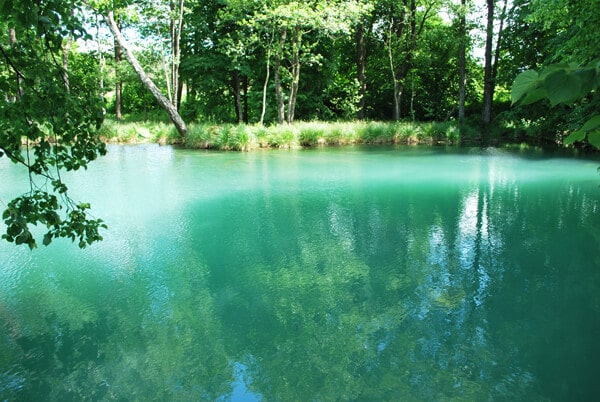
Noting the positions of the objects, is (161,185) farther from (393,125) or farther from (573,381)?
(393,125)

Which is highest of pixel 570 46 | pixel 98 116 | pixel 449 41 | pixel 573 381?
pixel 449 41

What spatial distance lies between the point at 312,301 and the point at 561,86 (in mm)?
3469

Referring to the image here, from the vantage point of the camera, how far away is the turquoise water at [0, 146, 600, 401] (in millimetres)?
3059

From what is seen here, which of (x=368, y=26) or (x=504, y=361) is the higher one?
(x=368, y=26)

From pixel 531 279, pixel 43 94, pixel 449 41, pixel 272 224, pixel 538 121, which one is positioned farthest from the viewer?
pixel 449 41

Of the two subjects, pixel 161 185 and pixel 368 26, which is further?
pixel 368 26

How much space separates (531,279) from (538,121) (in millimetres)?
15112

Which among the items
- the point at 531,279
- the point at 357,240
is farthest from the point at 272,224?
the point at 531,279

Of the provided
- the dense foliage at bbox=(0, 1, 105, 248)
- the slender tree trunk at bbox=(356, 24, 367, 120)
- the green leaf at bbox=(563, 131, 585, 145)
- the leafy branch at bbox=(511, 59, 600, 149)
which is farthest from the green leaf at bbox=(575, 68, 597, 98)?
the slender tree trunk at bbox=(356, 24, 367, 120)

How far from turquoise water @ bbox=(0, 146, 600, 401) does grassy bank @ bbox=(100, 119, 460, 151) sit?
24.3ft

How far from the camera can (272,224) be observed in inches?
270

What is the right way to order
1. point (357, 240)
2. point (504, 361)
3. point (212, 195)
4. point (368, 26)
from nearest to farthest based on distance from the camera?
point (504, 361) → point (357, 240) → point (212, 195) → point (368, 26)

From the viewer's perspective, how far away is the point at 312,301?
4238 mm

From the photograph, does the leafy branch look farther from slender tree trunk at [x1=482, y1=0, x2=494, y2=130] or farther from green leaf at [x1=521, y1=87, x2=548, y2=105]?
slender tree trunk at [x1=482, y1=0, x2=494, y2=130]
